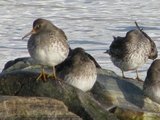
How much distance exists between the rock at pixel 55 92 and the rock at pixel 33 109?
0.54 meters

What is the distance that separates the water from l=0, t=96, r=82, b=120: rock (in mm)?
6081

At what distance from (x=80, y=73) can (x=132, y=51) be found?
2.52m

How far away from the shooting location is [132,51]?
14.2 meters

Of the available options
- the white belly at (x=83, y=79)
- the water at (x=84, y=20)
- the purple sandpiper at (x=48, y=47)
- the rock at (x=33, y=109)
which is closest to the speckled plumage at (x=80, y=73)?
the white belly at (x=83, y=79)

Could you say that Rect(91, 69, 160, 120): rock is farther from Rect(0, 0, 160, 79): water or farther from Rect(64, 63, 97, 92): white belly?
Rect(0, 0, 160, 79): water

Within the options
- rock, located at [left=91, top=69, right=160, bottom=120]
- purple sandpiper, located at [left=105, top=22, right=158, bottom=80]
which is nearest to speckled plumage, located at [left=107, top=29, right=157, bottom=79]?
purple sandpiper, located at [left=105, top=22, right=158, bottom=80]

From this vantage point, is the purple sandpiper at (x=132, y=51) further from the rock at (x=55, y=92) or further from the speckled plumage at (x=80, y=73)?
the rock at (x=55, y=92)

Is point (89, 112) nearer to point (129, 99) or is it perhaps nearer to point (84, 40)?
point (129, 99)

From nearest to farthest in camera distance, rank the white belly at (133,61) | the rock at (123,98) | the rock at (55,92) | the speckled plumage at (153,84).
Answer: the rock at (55,92) → the rock at (123,98) → the speckled plumage at (153,84) → the white belly at (133,61)

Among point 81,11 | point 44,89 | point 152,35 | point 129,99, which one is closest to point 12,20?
point 81,11

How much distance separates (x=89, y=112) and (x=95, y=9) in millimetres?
16359

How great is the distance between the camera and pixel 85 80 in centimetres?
1179

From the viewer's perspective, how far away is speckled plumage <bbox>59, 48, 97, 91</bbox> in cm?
1177

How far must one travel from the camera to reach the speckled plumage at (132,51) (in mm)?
14117
